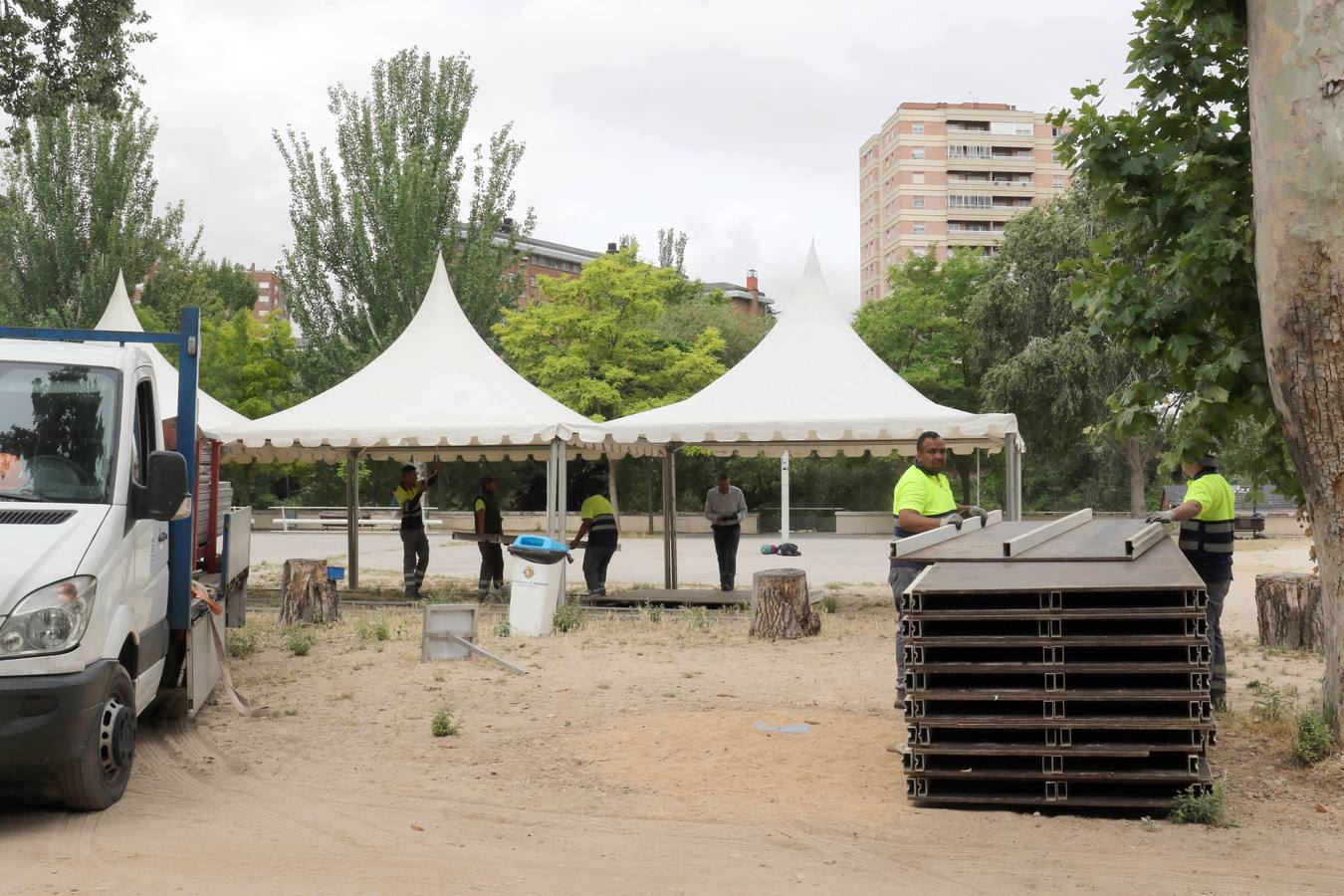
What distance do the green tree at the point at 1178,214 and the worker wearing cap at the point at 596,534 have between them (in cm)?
923

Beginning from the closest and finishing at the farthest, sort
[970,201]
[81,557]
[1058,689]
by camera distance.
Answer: [81,557] → [1058,689] → [970,201]

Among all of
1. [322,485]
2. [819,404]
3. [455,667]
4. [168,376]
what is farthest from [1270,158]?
[322,485]

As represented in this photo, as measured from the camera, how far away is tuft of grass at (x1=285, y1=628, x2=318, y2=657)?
12.2 metres

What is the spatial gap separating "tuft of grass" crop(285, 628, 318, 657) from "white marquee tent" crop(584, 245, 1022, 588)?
14.3 ft

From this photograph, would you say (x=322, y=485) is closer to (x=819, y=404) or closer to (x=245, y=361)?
(x=245, y=361)

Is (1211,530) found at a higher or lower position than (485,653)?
higher

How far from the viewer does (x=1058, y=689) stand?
6.08 meters

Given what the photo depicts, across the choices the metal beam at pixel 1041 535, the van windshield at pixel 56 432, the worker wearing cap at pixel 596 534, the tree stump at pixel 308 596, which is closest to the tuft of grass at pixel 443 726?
the van windshield at pixel 56 432

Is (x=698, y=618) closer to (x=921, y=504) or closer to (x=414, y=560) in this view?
(x=414, y=560)

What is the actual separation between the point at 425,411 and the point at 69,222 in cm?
2854

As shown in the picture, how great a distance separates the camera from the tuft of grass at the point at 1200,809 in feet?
19.4

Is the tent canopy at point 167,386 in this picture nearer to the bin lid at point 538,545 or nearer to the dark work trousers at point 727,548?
the bin lid at point 538,545

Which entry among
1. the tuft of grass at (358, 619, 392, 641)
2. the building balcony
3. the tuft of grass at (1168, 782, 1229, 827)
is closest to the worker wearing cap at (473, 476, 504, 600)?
the tuft of grass at (358, 619, 392, 641)

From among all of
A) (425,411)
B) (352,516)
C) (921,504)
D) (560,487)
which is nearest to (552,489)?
(560,487)
